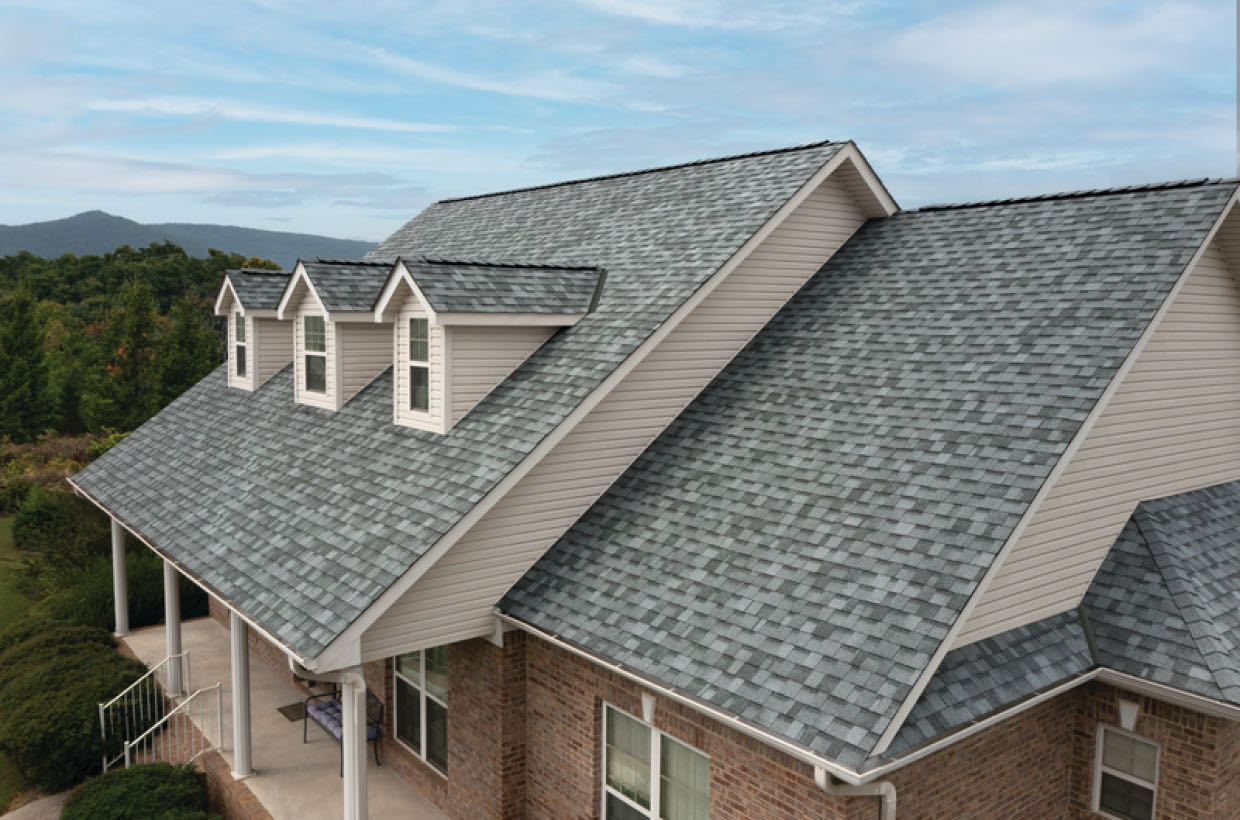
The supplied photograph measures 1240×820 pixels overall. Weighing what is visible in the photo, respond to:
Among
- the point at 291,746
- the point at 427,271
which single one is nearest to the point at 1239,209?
the point at 427,271

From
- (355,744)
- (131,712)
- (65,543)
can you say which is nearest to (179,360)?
(65,543)

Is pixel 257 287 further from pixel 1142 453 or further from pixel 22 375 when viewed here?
pixel 22 375

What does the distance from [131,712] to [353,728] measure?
7.25 meters

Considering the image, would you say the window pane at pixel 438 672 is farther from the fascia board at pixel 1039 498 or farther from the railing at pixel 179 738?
the fascia board at pixel 1039 498

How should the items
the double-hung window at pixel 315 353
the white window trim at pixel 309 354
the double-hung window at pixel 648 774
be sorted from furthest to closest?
the double-hung window at pixel 315 353 < the white window trim at pixel 309 354 < the double-hung window at pixel 648 774

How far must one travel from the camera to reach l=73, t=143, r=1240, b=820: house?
7.77 m

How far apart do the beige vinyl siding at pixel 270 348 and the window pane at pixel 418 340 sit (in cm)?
733

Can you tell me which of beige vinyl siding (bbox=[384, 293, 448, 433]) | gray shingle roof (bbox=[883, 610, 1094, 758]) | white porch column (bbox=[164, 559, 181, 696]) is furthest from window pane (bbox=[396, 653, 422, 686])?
gray shingle roof (bbox=[883, 610, 1094, 758])

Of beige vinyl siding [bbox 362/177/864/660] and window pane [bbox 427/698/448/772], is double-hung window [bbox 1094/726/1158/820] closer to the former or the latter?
beige vinyl siding [bbox 362/177/864/660]

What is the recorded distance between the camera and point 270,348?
60.4 ft

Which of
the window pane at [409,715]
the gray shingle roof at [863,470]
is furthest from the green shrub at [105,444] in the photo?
the gray shingle roof at [863,470]

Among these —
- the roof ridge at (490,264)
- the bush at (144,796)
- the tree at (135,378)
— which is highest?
the roof ridge at (490,264)

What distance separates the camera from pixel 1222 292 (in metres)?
11.0

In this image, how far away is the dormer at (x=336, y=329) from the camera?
47.0 ft
